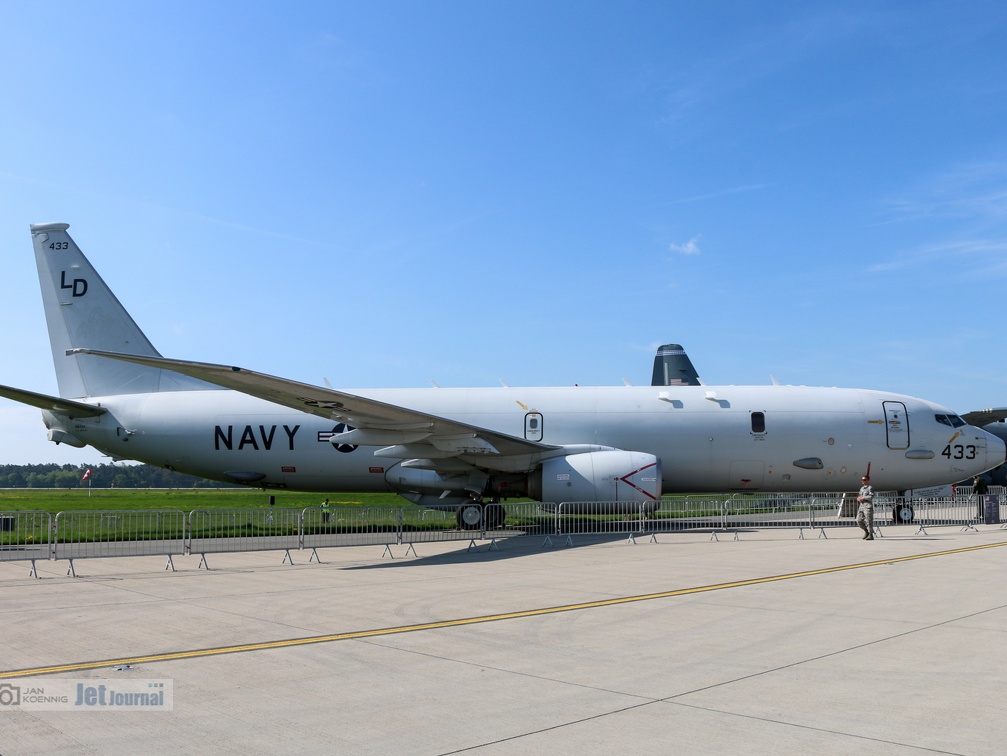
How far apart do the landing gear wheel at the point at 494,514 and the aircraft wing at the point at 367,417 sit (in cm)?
139

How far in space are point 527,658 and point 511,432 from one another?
1601 cm

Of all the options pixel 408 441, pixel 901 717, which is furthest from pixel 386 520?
pixel 901 717

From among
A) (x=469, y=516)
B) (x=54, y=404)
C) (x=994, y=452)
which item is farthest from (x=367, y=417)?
(x=994, y=452)

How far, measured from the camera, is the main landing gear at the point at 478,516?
68.1ft

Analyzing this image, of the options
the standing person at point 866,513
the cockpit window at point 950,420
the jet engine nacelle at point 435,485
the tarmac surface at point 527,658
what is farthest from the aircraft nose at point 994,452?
the jet engine nacelle at point 435,485

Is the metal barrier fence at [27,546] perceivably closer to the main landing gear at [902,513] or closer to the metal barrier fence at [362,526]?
the metal barrier fence at [362,526]

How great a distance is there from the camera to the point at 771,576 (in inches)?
484

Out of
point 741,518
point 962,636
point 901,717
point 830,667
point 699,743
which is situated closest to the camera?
point 699,743

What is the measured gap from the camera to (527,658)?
22.6 ft

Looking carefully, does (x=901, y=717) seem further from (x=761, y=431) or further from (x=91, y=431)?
(x=91, y=431)

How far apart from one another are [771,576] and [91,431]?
19.9 meters

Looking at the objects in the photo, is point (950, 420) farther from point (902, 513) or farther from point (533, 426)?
point (533, 426)

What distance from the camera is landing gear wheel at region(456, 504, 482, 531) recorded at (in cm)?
2075

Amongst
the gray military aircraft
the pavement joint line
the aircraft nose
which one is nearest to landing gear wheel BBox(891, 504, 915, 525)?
the gray military aircraft
